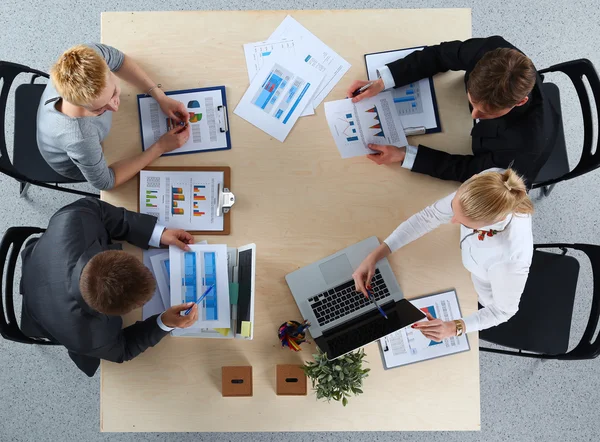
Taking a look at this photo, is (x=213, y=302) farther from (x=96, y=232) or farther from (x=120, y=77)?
(x=120, y=77)

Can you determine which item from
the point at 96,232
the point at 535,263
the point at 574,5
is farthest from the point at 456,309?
the point at 574,5

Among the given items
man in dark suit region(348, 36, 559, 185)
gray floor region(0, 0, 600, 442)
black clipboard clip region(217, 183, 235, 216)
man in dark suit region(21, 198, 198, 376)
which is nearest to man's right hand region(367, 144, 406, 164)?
man in dark suit region(348, 36, 559, 185)

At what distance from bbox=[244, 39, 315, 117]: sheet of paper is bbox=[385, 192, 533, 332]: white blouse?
579 mm

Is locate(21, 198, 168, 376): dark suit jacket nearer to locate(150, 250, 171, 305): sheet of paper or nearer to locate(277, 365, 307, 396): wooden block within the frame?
locate(150, 250, 171, 305): sheet of paper

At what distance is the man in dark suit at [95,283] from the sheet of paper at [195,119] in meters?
0.31

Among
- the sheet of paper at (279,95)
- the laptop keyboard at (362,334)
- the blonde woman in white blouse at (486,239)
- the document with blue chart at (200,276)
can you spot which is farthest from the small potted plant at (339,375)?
the sheet of paper at (279,95)

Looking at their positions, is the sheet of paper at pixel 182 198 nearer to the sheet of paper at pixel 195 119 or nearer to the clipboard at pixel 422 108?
the sheet of paper at pixel 195 119

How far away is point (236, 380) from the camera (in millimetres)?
1604

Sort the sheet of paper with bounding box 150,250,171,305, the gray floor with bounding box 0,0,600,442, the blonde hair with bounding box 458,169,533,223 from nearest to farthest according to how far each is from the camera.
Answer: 1. the blonde hair with bounding box 458,169,533,223
2. the sheet of paper with bounding box 150,250,171,305
3. the gray floor with bounding box 0,0,600,442

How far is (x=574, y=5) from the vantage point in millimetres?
2533

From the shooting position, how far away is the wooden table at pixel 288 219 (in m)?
1.62

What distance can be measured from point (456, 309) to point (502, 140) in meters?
0.59

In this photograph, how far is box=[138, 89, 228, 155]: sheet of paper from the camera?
5.60ft

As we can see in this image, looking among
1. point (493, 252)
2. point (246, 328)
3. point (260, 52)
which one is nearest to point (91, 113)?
point (260, 52)
